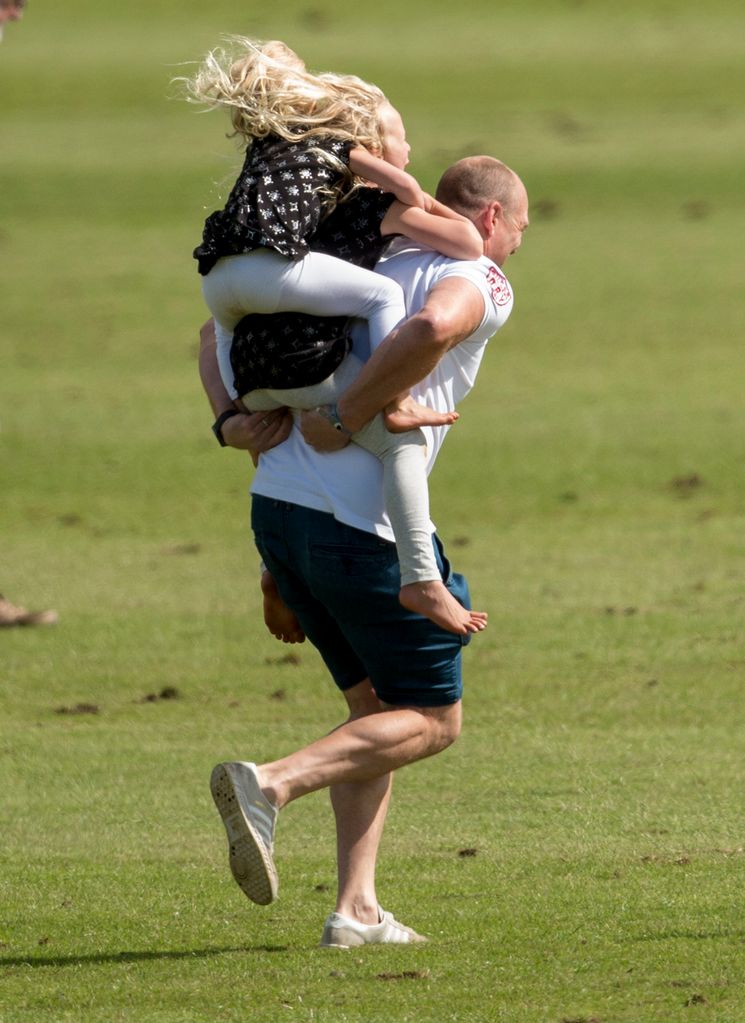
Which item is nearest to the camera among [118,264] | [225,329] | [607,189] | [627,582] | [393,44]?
[225,329]

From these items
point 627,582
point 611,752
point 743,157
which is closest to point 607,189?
point 743,157

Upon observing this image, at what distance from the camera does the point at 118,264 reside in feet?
61.5

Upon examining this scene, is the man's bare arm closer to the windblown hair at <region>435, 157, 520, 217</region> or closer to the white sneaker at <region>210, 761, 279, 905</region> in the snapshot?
the windblown hair at <region>435, 157, 520, 217</region>

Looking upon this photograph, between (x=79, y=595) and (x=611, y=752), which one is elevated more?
(x=611, y=752)

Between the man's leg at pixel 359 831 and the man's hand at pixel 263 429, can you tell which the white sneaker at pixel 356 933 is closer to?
the man's leg at pixel 359 831

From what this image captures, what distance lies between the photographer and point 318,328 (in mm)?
4449

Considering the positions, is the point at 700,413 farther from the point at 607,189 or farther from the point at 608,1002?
the point at 608,1002

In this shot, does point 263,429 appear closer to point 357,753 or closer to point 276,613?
point 276,613

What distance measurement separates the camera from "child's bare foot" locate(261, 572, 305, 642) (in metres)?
4.92

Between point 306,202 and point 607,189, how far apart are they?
1717cm

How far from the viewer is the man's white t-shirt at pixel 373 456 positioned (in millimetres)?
4477

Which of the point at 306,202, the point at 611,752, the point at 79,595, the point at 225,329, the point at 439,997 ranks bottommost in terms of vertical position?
the point at 79,595

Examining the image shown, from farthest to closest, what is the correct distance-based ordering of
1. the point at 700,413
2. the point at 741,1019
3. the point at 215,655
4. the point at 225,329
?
1. the point at 700,413
2. the point at 215,655
3. the point at 225,329
4. the point at 741,1019

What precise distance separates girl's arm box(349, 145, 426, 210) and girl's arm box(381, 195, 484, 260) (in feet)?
0.10
